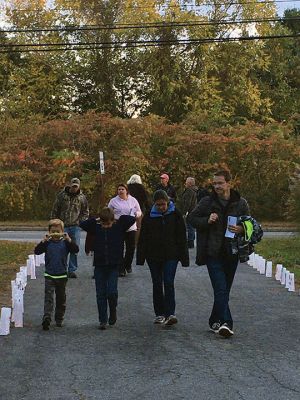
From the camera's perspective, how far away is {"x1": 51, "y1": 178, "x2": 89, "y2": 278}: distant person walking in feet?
44.1

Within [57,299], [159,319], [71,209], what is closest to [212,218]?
[159,319]

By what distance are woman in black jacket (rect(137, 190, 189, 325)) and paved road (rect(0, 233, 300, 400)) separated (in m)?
0.31

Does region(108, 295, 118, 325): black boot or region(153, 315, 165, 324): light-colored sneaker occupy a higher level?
region(108, 295, 118, 325): black boot

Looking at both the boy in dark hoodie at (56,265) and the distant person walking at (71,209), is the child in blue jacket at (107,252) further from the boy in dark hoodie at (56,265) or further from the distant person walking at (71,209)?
the distant person walking at (71,209)

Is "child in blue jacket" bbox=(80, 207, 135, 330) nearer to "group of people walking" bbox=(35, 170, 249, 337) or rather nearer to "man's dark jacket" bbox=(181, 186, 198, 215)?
"group of people walking" bbox=(35, 170, 249, 337)

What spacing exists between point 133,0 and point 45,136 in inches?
547

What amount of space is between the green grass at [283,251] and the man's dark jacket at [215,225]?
5.61 metres

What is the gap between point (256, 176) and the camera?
29.6 m

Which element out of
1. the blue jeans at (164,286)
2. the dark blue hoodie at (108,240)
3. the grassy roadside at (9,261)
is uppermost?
the dark blue hoodie at (108,240)

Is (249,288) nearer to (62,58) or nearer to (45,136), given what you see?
(45,136)

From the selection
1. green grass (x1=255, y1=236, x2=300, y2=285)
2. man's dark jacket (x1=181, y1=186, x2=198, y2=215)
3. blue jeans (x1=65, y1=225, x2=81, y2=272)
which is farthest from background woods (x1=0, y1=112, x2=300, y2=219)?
blue jeans (x1=65, y1=225, x2=81, y2=272)

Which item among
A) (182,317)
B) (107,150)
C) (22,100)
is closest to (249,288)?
(182,317)

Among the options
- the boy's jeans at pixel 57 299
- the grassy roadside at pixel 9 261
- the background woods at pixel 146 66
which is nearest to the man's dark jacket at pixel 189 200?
the grassy roadside at pixel 9 261

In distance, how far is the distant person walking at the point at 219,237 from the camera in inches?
341
